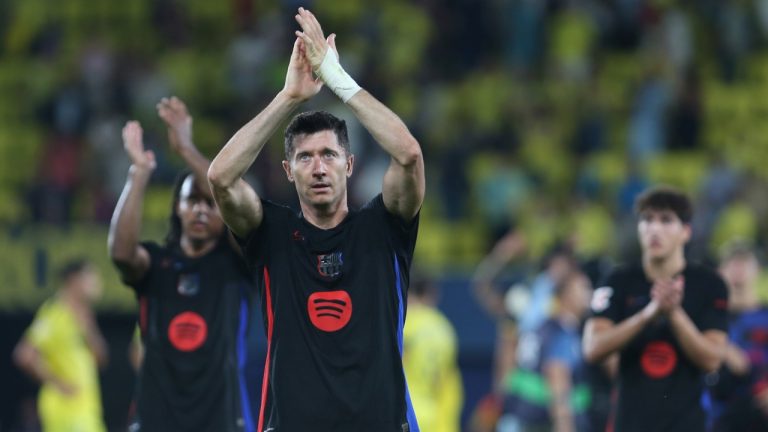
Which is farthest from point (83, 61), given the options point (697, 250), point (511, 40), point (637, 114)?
point (697, 250)

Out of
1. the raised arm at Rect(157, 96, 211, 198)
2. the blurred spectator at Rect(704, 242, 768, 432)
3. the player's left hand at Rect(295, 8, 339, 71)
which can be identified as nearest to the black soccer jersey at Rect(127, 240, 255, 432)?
the raised arm at Rect(157, 96, 211, 198)

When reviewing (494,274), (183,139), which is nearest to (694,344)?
(183,139)

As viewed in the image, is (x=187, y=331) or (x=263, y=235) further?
(x=187, y=331)

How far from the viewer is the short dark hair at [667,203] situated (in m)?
8.25

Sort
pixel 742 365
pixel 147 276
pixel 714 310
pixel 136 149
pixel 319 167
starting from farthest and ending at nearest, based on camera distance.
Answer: pixel 742 365 → pixel 147 276 → pixel 136 149 → pixel 714 310 → pixel 319 167

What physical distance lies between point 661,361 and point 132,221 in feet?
10.4

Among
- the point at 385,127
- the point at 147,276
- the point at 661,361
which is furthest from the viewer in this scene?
the point at 147,276

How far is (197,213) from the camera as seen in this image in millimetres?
8398

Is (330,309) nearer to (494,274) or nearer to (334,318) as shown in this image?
(334,318)

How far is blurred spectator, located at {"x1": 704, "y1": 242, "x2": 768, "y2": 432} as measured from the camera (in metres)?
10.9

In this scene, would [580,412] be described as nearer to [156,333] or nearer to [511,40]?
[156,333]

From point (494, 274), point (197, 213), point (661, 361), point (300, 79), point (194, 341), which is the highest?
point (494, 274)

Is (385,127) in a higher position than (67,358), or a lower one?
higher

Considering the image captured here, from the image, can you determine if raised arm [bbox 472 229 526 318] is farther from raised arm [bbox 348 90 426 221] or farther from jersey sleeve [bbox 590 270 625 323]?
raised arm [bbox 348 90 426 221]
